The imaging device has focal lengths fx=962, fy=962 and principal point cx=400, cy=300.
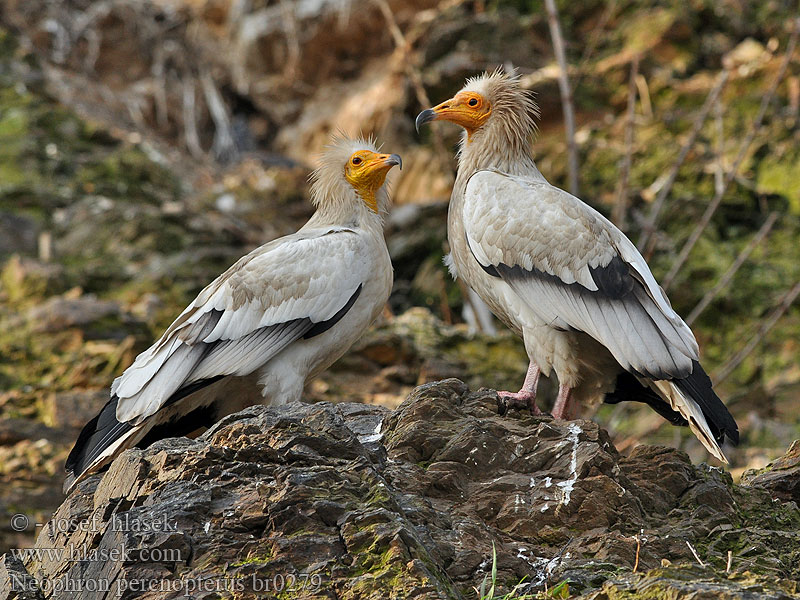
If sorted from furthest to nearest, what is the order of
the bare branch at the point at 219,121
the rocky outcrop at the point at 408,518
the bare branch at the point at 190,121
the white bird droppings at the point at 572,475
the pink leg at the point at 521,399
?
the bare branch at the point at 219,121 → the bare branch at the point at 190,121 → the pink leg at the point at 521,399 → the white bird droppings at the point at 572,475 → the rocky outcrop at the point at 408,518

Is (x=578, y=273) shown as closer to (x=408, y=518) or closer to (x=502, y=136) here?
(x=502, y=136)

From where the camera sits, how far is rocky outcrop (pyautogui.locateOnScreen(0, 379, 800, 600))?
12.3 ft

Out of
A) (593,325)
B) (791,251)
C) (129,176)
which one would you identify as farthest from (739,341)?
(129,176)

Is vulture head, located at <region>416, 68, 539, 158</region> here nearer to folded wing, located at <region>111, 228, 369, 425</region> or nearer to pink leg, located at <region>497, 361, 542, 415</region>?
folded wing, located at <region>111, 228, 369, 425</region>

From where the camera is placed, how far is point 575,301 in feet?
18.6

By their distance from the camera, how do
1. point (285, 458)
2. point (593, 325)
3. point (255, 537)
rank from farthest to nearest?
point (593, 325) < point (285, 458) < point (255, 537)

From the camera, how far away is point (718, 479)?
492 cm

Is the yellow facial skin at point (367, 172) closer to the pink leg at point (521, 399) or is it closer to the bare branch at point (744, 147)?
the pink leg at point (521, 399)

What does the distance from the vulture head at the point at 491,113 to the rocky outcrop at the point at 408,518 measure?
7.31ft

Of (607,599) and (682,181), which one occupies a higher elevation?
(607,599)

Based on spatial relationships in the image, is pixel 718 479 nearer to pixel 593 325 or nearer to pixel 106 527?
pixel 593 325

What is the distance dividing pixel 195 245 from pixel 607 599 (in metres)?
11.0

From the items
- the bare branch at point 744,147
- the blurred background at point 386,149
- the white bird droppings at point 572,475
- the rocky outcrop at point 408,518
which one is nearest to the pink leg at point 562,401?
the rocky outcrop at point 408,518

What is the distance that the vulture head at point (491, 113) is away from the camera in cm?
662
